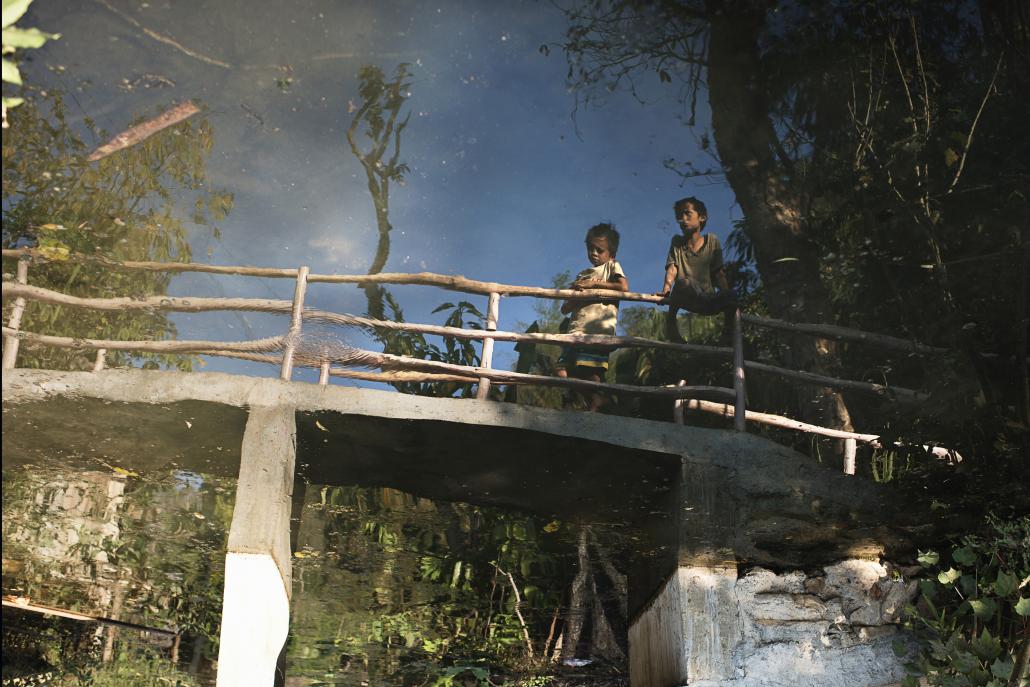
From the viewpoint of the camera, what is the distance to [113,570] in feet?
18.9

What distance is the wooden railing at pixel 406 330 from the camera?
377 centimetres

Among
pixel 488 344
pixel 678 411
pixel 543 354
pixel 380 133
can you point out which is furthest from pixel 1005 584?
pixel 380 133

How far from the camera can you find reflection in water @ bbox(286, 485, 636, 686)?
490 centimetres

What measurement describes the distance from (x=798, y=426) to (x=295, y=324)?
7.03 ft

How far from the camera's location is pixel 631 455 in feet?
12.5

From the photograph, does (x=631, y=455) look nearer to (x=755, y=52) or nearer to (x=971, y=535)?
(x=971, y=535)

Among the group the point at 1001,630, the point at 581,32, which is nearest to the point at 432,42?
the point at 581,32

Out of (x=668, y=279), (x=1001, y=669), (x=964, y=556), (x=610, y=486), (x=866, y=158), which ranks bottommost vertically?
(x=1001, y=669)

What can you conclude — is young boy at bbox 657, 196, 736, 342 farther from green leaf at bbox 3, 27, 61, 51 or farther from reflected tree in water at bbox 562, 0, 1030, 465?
green leaf at bbox 3, 27, 61, 51

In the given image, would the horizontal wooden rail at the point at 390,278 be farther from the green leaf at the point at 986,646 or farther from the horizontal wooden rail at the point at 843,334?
the green leaf at the point at 986,646

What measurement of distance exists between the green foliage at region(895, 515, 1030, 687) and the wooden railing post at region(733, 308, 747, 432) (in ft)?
2.82

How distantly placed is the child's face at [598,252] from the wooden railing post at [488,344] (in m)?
0.45

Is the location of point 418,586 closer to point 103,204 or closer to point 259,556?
point 259,556

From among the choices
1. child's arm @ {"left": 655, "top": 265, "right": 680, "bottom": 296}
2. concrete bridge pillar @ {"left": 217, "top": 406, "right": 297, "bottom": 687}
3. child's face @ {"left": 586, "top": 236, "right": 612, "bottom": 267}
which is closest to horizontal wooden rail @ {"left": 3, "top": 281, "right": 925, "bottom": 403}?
child's arm @ {"left": 655, "top": 265, "right": 680, "bottom": 296}
